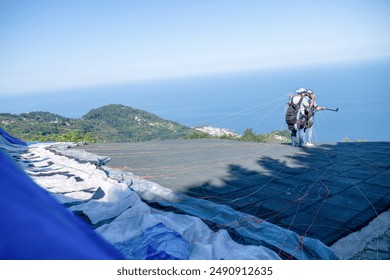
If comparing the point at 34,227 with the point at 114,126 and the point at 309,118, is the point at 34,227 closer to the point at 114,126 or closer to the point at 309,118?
the point at 309,118

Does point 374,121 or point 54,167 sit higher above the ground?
point 54,167

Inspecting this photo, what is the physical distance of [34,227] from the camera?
109 centimetres

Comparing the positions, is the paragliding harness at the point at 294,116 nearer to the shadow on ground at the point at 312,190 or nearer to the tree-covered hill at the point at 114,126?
the shadow on ground at the point at 312,190

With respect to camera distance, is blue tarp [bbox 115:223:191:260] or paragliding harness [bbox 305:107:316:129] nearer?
blue tarp [bbox 115:223:191:260]

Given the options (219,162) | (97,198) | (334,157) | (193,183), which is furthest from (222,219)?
(334,157)

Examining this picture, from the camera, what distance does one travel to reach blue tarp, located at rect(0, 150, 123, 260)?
105cm

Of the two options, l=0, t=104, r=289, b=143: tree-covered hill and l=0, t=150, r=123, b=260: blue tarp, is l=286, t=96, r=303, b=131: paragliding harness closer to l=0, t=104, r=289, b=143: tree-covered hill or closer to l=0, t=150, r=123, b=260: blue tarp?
l=0, t=150, r=123, b=260: blue tarp

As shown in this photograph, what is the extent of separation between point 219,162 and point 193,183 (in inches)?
59.3

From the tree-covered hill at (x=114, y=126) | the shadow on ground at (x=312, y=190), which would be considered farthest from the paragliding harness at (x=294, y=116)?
the tree-covered hill at (x=114, y=126)

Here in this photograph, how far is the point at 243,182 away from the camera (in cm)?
446

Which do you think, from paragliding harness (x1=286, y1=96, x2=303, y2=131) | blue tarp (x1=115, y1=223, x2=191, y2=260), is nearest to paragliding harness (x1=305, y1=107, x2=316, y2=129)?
paragliding harness (x1=286, y1=96, x2=303, y2=131)

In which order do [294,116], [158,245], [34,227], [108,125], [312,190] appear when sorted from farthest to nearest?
[108,125] < [294,116] < [312,190] < [158,245] < [34,227]

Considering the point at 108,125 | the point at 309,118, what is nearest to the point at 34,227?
the point at 309,118
